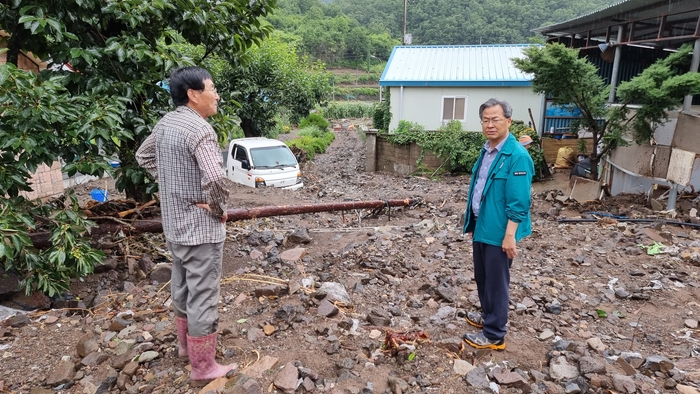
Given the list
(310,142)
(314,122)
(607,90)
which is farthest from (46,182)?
(314,122)

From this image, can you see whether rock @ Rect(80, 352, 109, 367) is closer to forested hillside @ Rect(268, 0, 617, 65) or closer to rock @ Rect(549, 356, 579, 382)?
rock @ Rect(549, 356, 579, 382)

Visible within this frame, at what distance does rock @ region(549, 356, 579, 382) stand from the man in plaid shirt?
7.58 feet

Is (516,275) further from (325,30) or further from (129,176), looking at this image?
(325,30)

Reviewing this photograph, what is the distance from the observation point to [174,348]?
3180mm

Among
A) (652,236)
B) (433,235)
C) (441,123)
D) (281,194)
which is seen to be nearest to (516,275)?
(433,235)

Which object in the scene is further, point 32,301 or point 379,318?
point 32,301

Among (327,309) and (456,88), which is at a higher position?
(456,88)

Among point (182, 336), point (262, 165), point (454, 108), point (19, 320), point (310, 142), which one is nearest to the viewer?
point (182, 336)

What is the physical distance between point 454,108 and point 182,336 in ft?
51.9

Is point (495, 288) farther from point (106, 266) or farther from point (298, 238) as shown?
point (106, 266)

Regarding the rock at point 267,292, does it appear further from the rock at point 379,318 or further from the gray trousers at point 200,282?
the gray trousers at point 200,282

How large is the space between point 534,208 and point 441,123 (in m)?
8.55

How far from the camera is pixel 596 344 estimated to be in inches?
138

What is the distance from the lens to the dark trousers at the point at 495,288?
321 centimetres
